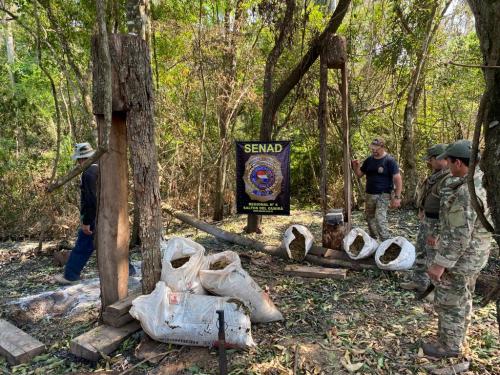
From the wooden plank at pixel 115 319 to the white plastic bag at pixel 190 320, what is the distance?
26 centimetres

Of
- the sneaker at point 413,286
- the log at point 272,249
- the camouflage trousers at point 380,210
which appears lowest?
the sneaker at point 413,286

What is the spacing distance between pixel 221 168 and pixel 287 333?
529 cm

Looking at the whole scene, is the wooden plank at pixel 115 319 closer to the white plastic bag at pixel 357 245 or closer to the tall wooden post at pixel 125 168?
the tall wooden post at pixel 125 168

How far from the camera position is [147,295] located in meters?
3.32

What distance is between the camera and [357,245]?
5359 mm

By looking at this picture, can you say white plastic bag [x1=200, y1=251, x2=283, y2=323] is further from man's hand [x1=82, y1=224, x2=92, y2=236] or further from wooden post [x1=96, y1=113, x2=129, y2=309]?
man's hand [x1=82, y1=224, x2=92, y2=236]

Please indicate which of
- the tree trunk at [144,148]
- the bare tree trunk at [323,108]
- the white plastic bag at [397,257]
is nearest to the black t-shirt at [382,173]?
the bare tree trunk at [323,108]

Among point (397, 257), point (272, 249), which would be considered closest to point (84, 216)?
point (272, 249)

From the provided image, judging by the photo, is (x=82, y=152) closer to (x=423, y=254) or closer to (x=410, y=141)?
(x=423, y=254)

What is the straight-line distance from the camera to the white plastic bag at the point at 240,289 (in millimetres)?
3424

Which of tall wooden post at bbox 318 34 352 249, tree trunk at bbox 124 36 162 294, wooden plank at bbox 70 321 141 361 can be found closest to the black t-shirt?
tall wooden post at bbox 318 34 352 249

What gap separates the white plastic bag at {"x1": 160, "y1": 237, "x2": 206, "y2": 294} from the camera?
11.2 feet

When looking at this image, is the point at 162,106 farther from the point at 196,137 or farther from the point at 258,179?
the point at 258,179

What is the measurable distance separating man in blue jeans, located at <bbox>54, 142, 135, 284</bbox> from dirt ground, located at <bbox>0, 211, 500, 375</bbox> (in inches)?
10.9
